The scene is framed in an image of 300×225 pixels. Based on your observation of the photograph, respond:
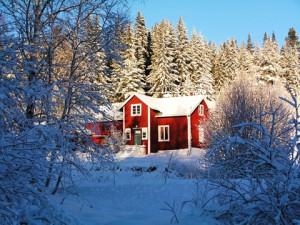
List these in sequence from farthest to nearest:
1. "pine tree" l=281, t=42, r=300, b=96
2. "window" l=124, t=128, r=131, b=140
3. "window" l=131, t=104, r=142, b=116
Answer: "pine tree" l=281, t=42, r=300, b=96
"window" l=124, t=128, r=131, b=140
"window" l=131, t=104, r=142, b=116

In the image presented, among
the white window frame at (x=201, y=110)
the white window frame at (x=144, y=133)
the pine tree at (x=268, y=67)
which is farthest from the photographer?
the pine tree at (x=268, y=67)

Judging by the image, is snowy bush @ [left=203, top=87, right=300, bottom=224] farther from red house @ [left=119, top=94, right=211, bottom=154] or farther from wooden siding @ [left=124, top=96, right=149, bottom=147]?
wooden siding @ [left=124, top=96, right=149, bottom=147]

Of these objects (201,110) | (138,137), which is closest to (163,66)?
(201,110)

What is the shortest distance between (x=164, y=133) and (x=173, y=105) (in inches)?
149

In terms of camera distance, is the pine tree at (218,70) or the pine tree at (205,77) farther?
the pine tree at (218,70)

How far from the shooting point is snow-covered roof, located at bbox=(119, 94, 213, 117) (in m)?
35.9

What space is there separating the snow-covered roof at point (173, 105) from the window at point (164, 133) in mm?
1227

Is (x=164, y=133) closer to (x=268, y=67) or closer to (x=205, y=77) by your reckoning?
(x=268, y=67)

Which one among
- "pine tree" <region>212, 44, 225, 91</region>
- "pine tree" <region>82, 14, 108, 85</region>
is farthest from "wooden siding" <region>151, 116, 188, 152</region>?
"pine tree" <region>212, 44, 225, 91</region>

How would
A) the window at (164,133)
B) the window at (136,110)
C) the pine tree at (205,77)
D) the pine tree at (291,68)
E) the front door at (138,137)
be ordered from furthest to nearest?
the pine tree at (205,77) → the pine tree at (291,68) → the window at (136,110) → the front door at (138,137) → the window at (164,133)

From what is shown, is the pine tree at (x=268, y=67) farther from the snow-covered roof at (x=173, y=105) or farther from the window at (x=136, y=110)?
the window at (x=136, y=110)

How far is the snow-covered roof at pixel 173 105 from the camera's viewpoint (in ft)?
118

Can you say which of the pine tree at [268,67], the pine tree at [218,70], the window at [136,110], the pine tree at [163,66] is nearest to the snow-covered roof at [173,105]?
the window at [136,110]

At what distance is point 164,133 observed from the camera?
35844mm
